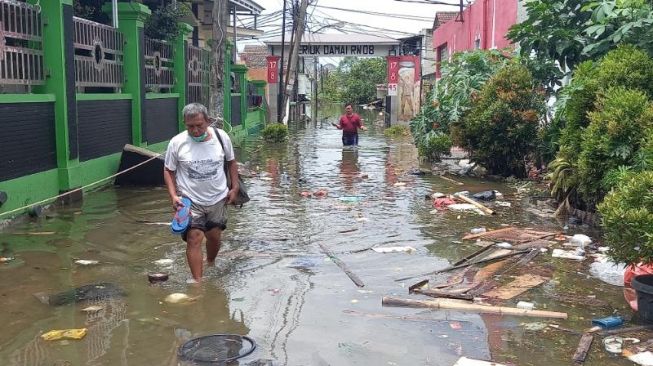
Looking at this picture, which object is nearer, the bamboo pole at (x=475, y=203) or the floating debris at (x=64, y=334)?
the floating debris at (x=64, y=334)

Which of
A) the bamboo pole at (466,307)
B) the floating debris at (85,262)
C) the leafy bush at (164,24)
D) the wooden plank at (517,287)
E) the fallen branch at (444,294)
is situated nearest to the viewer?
the bamboo pole at (466,307)

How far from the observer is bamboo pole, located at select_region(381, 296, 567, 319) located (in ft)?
16.4

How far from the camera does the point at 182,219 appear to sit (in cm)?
568

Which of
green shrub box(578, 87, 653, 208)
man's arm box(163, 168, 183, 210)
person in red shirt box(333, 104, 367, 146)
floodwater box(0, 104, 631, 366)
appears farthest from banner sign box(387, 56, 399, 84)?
man's arm box(163, 168, 183, 210)

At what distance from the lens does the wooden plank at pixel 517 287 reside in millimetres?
5516

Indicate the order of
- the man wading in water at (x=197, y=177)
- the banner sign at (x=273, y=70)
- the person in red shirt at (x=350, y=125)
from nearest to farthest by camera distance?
the man wading in water at (x=197, y=177), the person in red shirt at (x=350, y=125), the banner sign at (x=273, y=70)

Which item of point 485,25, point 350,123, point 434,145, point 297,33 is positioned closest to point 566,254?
point 434,145

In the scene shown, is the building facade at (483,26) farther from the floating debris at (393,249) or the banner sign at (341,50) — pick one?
the floating debris at (393,249)

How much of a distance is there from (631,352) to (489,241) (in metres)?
3.26

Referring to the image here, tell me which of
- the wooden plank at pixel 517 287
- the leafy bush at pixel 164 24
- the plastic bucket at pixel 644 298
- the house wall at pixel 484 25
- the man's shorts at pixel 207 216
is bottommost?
the wooden plank at pixel 517 287

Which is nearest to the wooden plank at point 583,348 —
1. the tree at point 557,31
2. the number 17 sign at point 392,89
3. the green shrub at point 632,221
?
the green shrub at point 632,221

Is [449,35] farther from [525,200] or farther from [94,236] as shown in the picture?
[94,236]

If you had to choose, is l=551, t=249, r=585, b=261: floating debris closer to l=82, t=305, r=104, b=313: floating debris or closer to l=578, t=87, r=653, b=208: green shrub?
l=578, t=87, r=653, b=208: green shrub

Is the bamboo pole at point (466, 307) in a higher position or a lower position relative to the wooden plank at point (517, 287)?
higher
